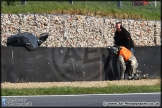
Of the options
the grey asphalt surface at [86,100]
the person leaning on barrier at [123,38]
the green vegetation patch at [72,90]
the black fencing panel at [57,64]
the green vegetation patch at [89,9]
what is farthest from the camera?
the green vegetation patch at [89,9]

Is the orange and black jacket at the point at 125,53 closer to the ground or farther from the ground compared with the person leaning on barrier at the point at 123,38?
closer to the ground

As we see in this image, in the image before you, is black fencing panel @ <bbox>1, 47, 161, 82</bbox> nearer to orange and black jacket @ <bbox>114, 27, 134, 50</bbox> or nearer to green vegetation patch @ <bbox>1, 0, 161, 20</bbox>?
orange and black jacket @ <bbox>114, 27, 134, 50</bbox>

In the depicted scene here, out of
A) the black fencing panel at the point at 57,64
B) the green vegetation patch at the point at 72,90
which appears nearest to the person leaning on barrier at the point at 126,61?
the black fencing panel at the point at 57,64

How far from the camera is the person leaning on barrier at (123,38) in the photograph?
806 inches

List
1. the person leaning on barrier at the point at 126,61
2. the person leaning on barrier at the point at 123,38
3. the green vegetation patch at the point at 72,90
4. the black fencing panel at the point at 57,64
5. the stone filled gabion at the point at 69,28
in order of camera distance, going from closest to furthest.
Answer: the green vegetation patch at the point at 72,90 < the black fencing panel at the point at 57,64 < the person leaning on barrier at the point at 126,61 < the person leaning on barrier at the point at 123,38 < the stone filled gabion at the point at 69,28

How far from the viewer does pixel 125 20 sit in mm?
27891

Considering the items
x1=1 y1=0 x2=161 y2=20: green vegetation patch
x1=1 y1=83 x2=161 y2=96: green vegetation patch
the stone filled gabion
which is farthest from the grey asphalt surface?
x1=1 y1=0 x2=161 y2=20: green vegetation patch

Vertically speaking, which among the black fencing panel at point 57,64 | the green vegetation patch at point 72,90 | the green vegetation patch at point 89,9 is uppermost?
the green vegetation patch at point 89,9

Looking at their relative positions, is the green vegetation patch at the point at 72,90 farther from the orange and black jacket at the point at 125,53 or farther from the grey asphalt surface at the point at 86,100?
the orange and black jacket at the point at 125,53

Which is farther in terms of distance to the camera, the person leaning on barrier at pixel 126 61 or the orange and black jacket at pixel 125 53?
the orange and black jacket at pixel 125 53

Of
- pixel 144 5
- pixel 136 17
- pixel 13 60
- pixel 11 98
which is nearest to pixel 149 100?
pixel 11 98

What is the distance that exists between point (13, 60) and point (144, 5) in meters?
14.1

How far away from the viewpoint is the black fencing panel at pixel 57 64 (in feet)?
61.2

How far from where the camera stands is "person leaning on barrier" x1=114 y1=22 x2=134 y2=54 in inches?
806
